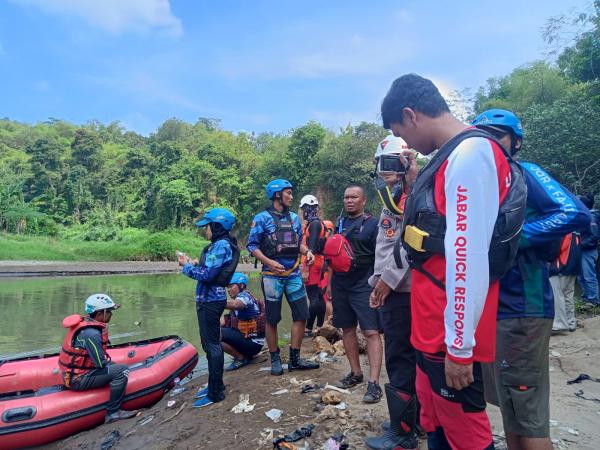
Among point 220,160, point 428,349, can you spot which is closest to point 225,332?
point 428,349

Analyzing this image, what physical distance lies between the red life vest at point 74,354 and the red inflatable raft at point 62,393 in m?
0.23

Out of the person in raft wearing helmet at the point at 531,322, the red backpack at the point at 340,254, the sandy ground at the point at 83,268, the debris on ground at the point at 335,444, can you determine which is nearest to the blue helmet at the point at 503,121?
the person in raft wearing helmet at the point at 531,322

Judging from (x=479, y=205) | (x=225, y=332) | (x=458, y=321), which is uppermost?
(x=479, y=205)

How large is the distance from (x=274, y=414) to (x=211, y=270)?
149 cm

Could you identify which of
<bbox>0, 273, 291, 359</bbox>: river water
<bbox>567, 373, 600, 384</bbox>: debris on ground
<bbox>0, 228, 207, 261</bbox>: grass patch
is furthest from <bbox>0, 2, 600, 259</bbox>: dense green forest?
<bbox>567, 373, 600, 384</bbox>: debris on ground

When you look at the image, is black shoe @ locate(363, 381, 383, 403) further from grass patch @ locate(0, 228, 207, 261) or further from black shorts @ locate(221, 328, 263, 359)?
grass patch @ locate(0, 228, 207, 261)

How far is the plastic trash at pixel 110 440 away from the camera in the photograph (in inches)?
179

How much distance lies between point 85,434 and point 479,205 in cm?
510

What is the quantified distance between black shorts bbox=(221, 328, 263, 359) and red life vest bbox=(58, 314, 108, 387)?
1417 mm

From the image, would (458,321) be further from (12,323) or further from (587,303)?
(12,323)

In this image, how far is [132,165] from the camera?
1697 inches

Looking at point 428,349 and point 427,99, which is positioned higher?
point 427,99

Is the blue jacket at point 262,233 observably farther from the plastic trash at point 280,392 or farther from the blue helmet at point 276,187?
the plastic trash at point 280,392

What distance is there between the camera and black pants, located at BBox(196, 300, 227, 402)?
15.3 ft
